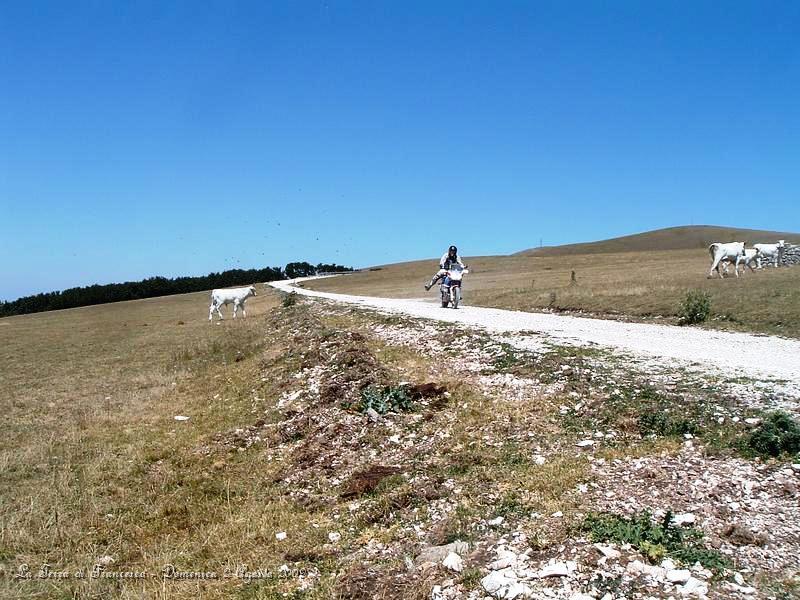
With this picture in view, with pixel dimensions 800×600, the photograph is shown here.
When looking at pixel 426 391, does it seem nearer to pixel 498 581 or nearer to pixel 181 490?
pixel 181 490

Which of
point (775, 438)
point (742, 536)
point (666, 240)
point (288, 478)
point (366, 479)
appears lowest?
point (288, 478)

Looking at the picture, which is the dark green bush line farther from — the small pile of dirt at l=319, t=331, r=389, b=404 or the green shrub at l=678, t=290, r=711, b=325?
the green shrub at l=678, t=290, r=711, b=325

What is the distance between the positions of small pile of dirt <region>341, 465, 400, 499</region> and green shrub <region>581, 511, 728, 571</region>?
9.53ft

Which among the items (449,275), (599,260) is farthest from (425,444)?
(599,260)

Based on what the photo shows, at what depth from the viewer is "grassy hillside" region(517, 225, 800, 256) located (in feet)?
401

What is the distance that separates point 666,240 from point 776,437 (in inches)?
5637

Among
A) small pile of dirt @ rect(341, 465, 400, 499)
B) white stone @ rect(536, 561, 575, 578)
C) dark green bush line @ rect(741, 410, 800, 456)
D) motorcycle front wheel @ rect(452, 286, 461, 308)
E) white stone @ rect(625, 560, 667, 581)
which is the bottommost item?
small pile of dirt @ rect(341, 465, 400, 499)

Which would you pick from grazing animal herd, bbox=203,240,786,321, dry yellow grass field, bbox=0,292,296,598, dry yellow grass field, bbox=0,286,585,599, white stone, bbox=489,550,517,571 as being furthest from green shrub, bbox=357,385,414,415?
grazing animal herd, bbox=203,240,786,321

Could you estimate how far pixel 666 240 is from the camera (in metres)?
135

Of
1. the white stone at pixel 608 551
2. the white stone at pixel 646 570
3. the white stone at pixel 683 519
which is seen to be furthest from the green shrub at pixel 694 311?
the white stone at pixel 646 570

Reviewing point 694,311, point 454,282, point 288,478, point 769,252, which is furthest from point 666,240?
point 288,478

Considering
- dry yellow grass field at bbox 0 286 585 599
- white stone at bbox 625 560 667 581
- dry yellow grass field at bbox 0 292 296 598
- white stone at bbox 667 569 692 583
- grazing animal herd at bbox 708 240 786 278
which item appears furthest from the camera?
grazing animal herd at bbox 708 240 786 278

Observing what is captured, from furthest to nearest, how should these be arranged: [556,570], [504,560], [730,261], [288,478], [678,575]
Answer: [730,261]
[288,478]
[504,560]
[556,570]
[678,575]

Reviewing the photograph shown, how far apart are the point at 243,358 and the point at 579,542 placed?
55.6 ft
